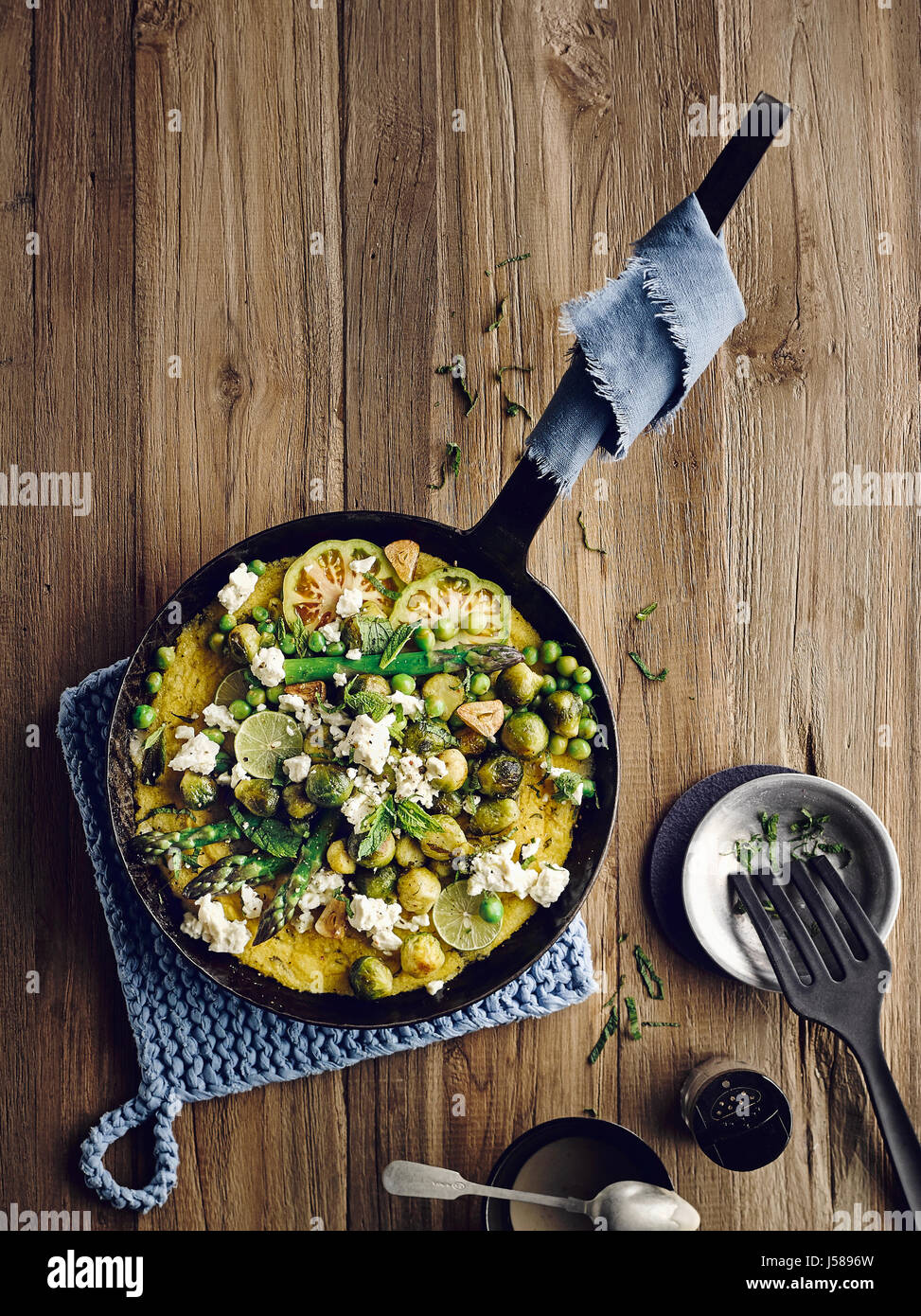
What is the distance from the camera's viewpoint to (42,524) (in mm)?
3553

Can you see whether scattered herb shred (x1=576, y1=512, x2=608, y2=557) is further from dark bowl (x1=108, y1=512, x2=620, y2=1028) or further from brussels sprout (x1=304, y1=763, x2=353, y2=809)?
brussels sprout (x1=304, y1=763, x2=353, y2=809)

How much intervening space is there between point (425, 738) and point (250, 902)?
0.78m

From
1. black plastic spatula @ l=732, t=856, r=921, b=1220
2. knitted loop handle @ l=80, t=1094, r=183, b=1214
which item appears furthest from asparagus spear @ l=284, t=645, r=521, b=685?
knitted loop handle @ l=80, t=1094, r=183, b=1214

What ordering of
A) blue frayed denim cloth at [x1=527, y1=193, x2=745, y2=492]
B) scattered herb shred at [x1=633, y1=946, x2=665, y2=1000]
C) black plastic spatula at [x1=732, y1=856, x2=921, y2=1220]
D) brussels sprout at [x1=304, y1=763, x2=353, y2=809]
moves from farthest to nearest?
scattered herb shred at [x1=633, y1=946, x2=665, y2=1000], black plastic spatula at [x1=732, y1=856, x2=921, y2=1220], brussels sprout at [x1=304, y1=763, x2=353, y2=809], blue frayed denim cloth at [x1=527, y1=193, x2=745, y2=492]

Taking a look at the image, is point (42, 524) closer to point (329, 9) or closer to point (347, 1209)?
point (329, 9)

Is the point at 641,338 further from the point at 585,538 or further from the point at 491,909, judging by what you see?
the point at 491,909

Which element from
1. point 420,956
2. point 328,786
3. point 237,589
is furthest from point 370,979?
point 237,589

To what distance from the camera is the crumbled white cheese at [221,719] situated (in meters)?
3.02

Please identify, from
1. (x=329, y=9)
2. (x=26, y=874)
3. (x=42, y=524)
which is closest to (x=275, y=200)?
(x=329, y=9)

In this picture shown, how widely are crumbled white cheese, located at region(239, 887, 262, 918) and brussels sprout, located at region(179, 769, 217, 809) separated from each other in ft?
1.02

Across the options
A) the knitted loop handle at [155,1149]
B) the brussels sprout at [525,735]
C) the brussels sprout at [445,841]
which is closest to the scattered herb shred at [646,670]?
the brussels sprout at [525,735]

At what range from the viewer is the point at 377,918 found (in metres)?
2.95

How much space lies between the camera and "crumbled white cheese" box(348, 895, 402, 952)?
294cm

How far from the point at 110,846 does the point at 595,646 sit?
194 cm
